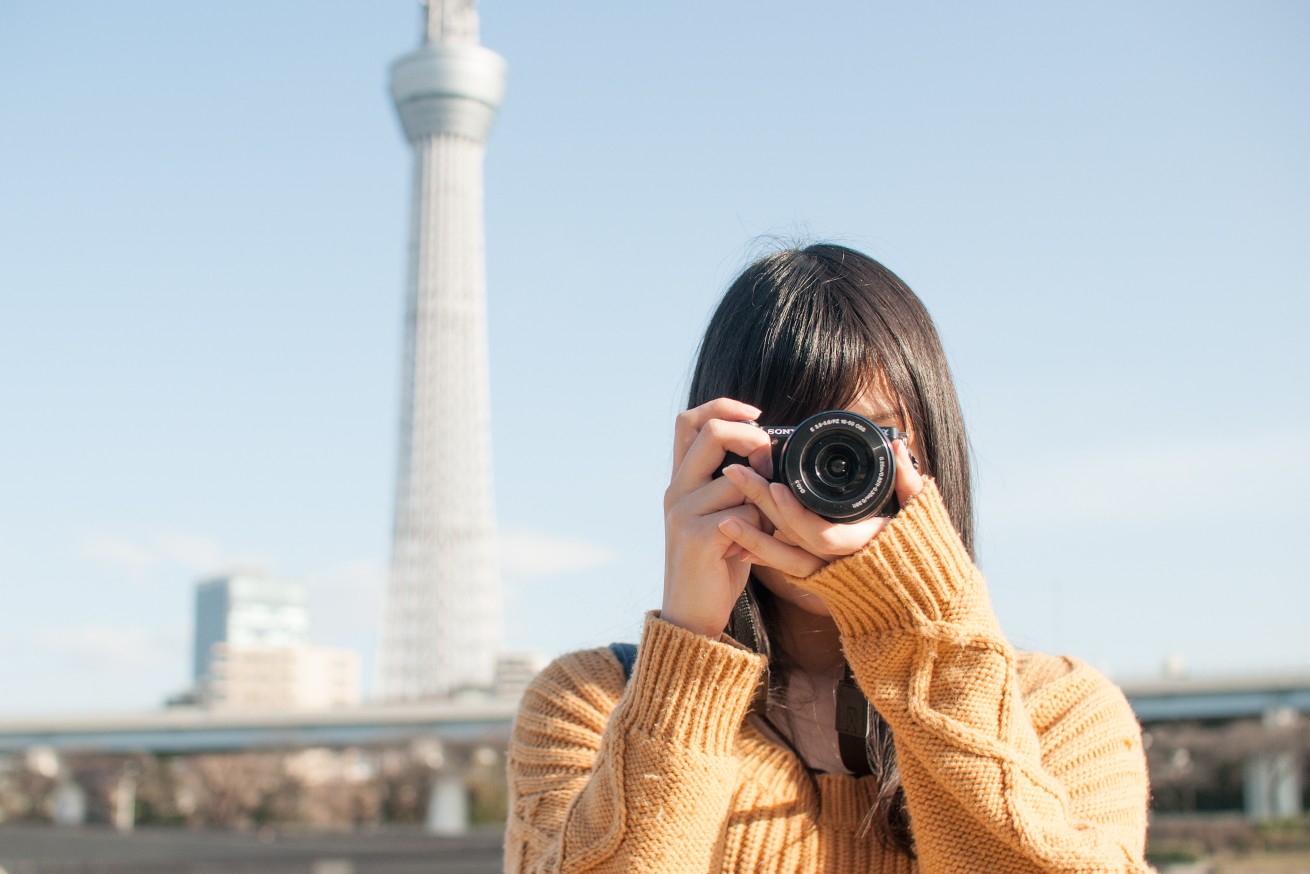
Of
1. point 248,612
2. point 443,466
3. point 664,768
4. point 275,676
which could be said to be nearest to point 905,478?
point 664,768

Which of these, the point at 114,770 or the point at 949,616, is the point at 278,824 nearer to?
the point at 114,770

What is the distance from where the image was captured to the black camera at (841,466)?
1.66 m

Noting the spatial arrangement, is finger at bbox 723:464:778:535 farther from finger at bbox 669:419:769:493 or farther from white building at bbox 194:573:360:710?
A: white building at bbox 194:573:360:710

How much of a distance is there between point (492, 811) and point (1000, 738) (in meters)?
42.7

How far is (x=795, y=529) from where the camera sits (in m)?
1.69

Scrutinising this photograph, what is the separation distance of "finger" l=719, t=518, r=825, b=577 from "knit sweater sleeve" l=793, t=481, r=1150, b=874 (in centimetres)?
2

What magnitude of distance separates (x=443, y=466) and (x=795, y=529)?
66.6m

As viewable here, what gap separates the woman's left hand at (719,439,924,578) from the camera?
1.66 metres

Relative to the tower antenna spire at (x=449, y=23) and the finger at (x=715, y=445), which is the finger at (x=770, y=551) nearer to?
the finger at (x=715, y=445)

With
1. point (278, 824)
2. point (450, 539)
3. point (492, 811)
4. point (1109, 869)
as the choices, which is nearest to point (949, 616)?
point (1109, 869)

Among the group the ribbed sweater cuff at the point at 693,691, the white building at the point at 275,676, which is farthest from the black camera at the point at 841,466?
the white building at the point at 275,676

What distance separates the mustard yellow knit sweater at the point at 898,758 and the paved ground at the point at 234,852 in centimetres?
2455

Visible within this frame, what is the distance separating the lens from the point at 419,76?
242ft

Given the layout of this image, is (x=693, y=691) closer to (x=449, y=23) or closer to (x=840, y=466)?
(x=840, y=466)
